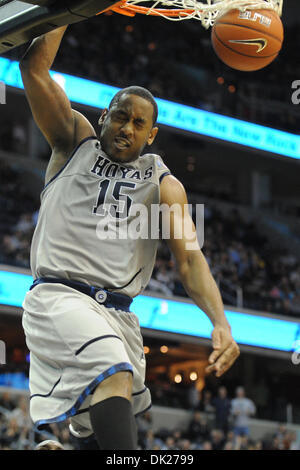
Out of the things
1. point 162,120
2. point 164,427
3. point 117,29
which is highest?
point 117,29

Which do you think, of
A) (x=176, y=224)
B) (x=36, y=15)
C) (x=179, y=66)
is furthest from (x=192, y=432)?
(x=36, y=15)

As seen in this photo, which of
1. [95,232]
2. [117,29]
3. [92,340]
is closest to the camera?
[92,340]

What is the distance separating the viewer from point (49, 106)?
373 cm

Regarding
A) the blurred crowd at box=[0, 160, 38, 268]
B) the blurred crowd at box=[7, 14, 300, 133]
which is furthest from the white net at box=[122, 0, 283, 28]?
the blurred crowd at box=[7, 14, 300, 133]

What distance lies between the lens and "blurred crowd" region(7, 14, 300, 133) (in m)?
20.0

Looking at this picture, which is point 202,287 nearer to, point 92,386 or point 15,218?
point 92,386

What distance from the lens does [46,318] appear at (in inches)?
135

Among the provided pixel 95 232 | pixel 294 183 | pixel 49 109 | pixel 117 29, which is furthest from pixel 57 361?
pixel 294 183

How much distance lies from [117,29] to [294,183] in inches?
302

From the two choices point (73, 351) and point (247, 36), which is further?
point (247, 36)

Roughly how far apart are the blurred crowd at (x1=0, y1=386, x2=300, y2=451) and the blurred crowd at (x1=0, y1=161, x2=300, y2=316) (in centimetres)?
251

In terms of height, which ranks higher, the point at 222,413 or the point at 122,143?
the point at 122,143

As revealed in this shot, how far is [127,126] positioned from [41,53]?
0.55 meters

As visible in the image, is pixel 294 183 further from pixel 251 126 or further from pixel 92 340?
pixel 92 340
